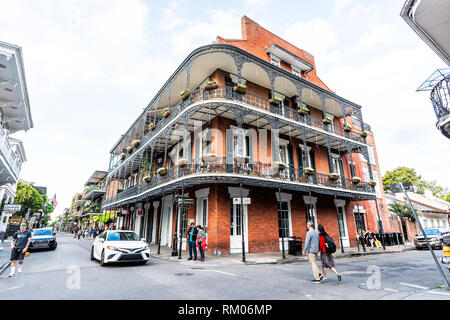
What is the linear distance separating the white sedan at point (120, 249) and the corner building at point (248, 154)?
2.19m

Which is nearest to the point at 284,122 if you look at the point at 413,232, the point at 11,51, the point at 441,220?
the point at 11,51

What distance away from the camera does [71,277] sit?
6.57 metres

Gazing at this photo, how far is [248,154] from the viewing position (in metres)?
14.0

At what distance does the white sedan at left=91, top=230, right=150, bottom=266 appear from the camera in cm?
836

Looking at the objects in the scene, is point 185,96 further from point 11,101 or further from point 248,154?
point 11,101

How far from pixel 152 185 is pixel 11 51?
930 cm

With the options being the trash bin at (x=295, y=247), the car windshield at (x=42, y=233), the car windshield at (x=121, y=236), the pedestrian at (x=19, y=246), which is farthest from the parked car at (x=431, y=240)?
the car windshield at (x=42, y=233)

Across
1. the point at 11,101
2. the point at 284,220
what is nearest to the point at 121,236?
the point at 284,220

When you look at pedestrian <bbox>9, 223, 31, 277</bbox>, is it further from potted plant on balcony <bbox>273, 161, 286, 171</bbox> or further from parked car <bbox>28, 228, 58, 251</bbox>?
potted plant on balcony <bbox>273, 161, 286, 171</bbox>

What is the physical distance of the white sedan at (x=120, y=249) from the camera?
27.4 ft

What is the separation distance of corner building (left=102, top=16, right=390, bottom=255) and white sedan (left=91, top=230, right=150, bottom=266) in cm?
219

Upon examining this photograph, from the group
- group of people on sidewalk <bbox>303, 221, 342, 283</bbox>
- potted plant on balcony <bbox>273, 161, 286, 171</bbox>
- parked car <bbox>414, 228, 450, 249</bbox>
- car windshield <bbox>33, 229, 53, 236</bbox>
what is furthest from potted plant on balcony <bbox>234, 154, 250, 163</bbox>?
parked car <bbox>414, 228, 450, 249</bbox>
